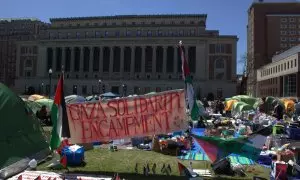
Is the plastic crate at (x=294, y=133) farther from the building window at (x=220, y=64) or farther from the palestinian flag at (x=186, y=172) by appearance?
the building window at (x=220, y=64)

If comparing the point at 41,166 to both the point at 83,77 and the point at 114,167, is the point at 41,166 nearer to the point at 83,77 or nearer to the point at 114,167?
the point at 114,167

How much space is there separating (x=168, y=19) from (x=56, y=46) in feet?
111

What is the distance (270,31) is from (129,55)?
135 feet

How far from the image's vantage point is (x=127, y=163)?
1295 centimetres

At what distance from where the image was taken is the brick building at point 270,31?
4503 inches

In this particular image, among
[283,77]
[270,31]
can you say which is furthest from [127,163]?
[270,31]

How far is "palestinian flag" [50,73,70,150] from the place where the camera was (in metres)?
10.8

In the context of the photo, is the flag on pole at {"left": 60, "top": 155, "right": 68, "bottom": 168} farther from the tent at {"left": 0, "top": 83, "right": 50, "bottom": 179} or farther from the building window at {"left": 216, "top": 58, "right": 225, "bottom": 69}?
the building window at {"left": 216, "top": 58, "right": 225, "bottom": 69}

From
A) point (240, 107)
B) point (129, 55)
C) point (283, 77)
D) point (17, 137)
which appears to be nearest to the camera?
point (17, 137)

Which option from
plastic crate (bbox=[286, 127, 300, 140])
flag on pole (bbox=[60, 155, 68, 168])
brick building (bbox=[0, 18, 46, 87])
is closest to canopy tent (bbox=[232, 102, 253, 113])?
plastic crate (bbox=[286, 127, 300, 140])

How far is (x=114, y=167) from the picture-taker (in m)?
12.2

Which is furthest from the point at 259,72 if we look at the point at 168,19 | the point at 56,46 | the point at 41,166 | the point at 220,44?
the point at 41,166

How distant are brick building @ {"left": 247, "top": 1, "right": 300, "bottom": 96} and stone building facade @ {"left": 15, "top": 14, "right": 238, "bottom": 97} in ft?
38.4

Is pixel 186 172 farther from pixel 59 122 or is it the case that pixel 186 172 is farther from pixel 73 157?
pixel 73 157
